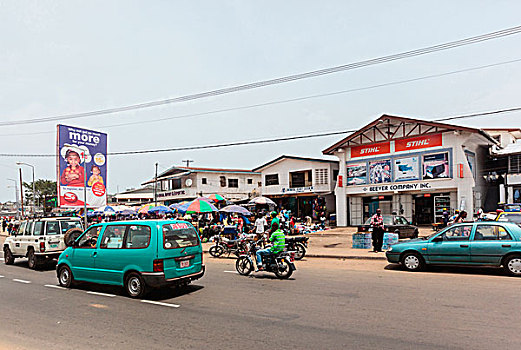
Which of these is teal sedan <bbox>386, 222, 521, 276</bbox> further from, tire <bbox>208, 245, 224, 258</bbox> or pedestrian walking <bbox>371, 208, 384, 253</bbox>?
tire <bbox>208, 245, 224, 258</bbox>

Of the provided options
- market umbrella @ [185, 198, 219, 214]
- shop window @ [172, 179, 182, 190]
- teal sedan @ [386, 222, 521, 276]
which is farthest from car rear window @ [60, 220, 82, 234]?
shop window @ [172, 179, 182, 190]

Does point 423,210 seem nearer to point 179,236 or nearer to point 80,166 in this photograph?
point 80,166

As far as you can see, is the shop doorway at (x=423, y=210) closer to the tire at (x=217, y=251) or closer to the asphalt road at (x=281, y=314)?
the tire at (x=217, y=251)

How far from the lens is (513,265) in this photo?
35.6ft

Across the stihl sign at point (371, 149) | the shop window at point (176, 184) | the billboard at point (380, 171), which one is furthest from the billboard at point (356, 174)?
the shop window at point (176, 184)

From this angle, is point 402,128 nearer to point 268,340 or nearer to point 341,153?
point 341,153

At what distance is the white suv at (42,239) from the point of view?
14500 mm

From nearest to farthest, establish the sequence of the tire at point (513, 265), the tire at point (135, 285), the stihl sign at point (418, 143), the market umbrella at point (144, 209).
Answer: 1. the tire at point (135, 285)
2. the tire at point (513, 265)
3. the stihl sign at point (418, 143)
4. the market umbrella at point (144, 209)

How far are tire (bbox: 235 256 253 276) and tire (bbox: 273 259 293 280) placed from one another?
102 cm

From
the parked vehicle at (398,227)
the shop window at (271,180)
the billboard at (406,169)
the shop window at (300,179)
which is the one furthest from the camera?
the shop window at (271,180)

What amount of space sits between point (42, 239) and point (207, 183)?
34488 mm

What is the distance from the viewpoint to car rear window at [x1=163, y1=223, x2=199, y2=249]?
348 inches

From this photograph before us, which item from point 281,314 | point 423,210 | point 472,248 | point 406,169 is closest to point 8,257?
point 281,314

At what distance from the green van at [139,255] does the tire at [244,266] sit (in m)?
2.75
